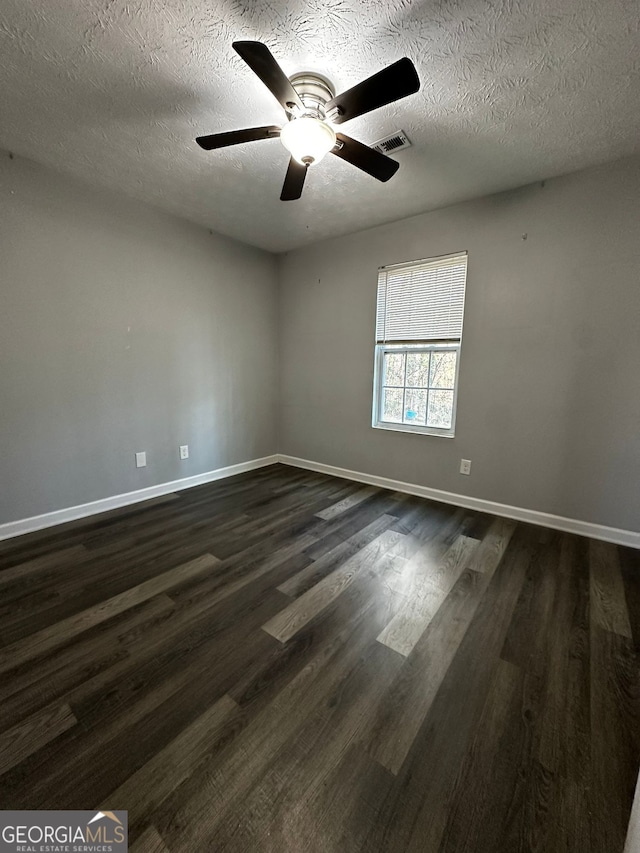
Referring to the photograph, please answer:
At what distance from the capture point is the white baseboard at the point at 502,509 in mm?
2395

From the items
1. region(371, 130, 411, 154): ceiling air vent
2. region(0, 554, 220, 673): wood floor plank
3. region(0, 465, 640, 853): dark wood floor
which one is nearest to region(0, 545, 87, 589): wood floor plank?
region(0, 465, 640, 853): dark wood floor

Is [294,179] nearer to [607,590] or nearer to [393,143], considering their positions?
[393,143]

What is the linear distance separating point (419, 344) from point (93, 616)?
10.1ft

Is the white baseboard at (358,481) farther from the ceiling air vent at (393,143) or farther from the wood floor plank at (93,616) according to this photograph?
the ceiling air vent at (393,143)

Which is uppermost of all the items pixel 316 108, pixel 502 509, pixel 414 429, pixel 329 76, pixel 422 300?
pixel 329 76

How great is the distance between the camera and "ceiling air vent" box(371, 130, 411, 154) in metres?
1.98

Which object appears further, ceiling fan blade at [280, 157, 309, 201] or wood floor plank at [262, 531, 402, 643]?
ceiling fan blade at [280, 157, 309, 201]

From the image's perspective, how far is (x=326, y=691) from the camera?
1252 millimetres

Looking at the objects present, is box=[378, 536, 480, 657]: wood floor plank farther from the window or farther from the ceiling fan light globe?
the ceiling fan light globe

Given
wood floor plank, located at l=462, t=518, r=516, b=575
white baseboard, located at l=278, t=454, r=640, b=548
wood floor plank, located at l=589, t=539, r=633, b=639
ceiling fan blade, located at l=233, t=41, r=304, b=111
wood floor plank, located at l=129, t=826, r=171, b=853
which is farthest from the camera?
white baseboard, located at l=278, t=454, r=640, b=548

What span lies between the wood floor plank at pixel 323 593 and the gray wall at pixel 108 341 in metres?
2.09

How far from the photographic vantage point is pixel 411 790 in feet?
3.14

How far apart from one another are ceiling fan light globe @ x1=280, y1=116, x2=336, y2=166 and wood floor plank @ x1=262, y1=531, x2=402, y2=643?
2.20 meters

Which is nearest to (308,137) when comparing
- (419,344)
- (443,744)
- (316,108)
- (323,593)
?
(316,108)
